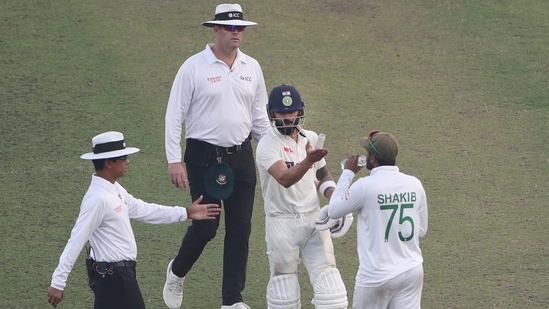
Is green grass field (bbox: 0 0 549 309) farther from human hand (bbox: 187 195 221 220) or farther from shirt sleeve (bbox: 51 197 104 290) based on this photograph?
shirt sleeve (bbox: 51 197 104 290)

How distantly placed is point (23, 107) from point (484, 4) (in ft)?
20.8

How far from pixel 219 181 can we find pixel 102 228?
1262 mm

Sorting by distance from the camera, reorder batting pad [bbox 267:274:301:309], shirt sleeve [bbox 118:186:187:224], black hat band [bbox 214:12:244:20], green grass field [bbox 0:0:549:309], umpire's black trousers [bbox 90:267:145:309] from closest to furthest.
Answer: umpire's black trousers [bbox 90:267:145:309] → shirt sleeve [bbox 118:186:187:224] → batting pad [bbox 267:274:301:309] → black hat band [bbox 214:12:244:20] → green grass field [bbox 0:0:549:309]

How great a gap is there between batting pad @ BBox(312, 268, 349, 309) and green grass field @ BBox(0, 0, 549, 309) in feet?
3.76

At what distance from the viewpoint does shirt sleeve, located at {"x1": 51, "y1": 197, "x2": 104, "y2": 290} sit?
6152 millimetres

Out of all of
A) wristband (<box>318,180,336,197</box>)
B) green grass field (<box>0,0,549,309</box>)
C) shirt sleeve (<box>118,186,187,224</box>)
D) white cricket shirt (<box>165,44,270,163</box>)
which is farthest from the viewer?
green grass field (<box>0,0,549,309</box>)

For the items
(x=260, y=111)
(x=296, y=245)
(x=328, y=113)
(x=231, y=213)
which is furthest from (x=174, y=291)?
(x=328, y=113)

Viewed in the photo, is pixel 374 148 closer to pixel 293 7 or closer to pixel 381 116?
pixel 381 116

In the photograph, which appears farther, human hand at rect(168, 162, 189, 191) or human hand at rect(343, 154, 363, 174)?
human hand at rect(168, 162, 189, 191)

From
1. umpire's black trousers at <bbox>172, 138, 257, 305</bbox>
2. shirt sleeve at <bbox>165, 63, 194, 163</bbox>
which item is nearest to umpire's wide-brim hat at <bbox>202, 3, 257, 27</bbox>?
shirt sleeve at <bbox>165, 63, 194, 163</bbox>

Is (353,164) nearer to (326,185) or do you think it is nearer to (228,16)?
(326,185)

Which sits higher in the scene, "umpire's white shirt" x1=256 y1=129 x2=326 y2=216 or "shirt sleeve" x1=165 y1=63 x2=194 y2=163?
"shirt sleeve" x1=165 y1=63 x2=194 y2=163

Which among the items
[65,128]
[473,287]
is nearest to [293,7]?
[65,128]

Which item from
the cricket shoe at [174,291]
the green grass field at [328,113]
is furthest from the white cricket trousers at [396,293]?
the cricket shoe at [174,291]
